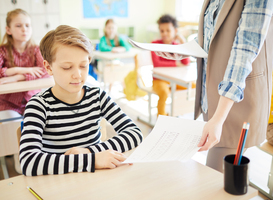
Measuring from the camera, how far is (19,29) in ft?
7.95

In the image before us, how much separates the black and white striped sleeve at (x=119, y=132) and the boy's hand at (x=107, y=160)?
4.1 inches

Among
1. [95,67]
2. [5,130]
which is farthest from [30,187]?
[95,67]

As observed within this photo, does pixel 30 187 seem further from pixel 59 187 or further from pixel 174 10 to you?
pixel 174 10

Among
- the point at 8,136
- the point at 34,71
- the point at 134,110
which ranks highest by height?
the point at 34,71

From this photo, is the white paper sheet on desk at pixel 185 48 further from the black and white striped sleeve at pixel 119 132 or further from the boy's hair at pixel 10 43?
the boy's hair at pixel 10 43

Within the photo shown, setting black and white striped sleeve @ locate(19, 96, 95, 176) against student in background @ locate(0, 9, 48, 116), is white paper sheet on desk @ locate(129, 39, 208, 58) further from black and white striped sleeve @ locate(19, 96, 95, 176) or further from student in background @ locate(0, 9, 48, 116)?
student in background @ locate(0, 9, 48, 116)

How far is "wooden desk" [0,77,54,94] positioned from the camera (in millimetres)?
2076

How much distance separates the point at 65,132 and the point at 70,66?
0.27 meters

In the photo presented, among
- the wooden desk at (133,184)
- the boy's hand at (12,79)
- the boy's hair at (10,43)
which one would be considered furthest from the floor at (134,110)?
the wooden desk at (133,184)

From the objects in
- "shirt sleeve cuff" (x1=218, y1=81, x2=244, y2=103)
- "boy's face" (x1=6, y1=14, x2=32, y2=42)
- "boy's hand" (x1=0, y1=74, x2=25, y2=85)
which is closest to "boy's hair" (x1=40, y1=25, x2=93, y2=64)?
"shirt sleeve cuff" (x1=218, y1=81, x2=244, y2=103)

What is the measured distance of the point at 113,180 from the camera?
0.85m

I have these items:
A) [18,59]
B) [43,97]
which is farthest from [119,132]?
[18,59]

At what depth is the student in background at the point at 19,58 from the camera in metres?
2.36

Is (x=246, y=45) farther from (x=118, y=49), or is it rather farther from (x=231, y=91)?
(x=118, y=49)
